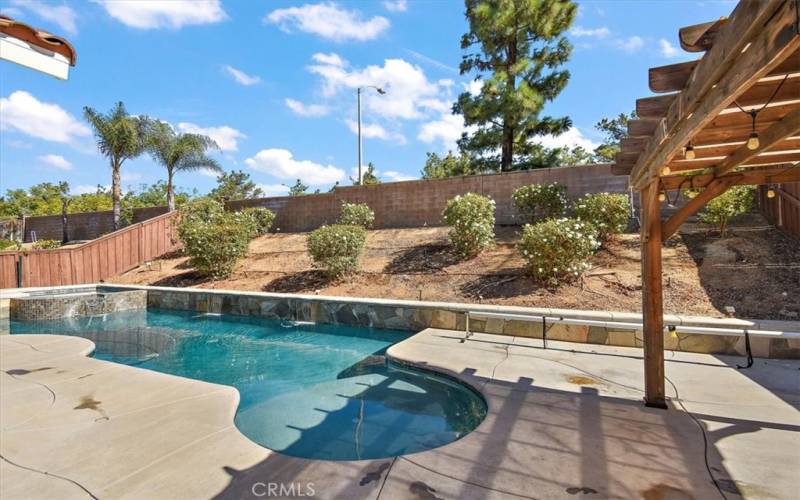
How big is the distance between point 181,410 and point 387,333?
4376 millimetres

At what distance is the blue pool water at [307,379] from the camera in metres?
3.66

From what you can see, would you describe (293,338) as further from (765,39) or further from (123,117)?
(123,117)

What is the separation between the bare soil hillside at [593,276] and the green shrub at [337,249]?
0.36m

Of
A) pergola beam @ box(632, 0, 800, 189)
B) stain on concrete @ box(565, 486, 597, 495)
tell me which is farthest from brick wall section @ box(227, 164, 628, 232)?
stain on concrete @ box(565, 486, 597, 495)

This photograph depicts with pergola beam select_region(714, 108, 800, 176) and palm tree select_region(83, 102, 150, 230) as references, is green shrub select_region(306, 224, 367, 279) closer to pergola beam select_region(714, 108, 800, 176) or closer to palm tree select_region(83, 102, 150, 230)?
pergola beam select_region(714, 108, 800, 176)

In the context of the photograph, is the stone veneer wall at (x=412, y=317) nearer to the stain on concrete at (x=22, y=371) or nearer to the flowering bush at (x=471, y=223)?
the flowering bush at (x=471, y=223)

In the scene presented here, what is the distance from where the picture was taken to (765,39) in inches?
61.2

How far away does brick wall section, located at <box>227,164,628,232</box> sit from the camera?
36.4ft

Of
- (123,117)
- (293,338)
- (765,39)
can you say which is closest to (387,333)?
(293,338)

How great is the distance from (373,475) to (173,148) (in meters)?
20.9

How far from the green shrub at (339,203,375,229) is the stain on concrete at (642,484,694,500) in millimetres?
11636

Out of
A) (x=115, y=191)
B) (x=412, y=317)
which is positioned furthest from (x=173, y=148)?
(x=412, y=317)

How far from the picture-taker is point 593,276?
8023 millimetres

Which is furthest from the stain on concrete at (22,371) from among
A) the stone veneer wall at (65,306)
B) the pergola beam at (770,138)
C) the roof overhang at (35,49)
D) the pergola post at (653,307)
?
the pergola beam at (770,138)
